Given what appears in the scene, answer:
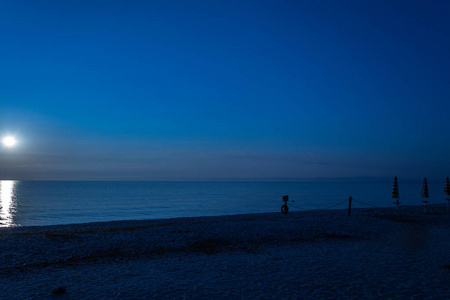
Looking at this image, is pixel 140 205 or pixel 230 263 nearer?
pixel 230 263

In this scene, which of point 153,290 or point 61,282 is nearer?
point 153,290

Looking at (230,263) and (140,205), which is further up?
(230,263)

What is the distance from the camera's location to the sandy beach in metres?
8.02

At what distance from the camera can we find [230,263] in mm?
11023

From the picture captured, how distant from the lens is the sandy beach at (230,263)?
802cm

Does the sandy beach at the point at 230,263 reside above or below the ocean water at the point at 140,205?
above

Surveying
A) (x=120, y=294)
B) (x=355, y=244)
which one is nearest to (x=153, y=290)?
(x=120, y=294)

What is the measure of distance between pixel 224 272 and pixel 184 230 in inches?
274

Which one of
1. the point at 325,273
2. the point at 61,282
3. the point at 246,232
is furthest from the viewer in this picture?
the point at 246,232

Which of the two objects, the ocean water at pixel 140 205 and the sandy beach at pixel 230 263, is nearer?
the sandy beach at pixel 230 263

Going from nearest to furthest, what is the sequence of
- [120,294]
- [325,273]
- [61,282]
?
[120,294]
[61,282]
[325,273]

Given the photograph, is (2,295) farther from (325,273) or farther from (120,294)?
(325,273)

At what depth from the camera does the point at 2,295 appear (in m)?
7.85

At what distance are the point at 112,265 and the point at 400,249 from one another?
1170 centimetres
